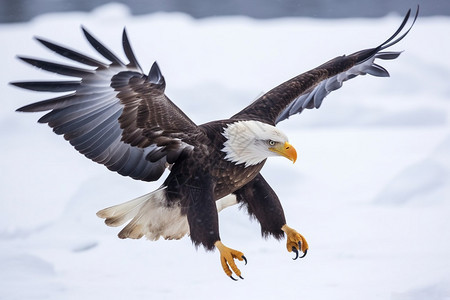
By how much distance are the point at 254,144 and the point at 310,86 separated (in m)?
0.72

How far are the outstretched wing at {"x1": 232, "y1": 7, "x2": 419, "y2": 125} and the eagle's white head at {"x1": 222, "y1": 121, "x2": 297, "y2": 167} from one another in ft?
0.81

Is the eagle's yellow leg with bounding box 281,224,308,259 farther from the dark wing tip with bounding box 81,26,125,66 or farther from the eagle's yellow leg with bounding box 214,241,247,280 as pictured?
the dark wing tip with bounding box 81,26,125,66

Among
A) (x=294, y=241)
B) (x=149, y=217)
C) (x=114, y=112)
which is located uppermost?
(x=114, y=112)

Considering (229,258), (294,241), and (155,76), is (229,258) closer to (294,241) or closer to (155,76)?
(294,241)

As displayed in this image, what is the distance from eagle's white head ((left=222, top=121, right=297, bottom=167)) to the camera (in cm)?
323

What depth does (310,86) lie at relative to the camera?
3.83 meters

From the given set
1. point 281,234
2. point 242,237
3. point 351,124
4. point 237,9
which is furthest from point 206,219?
point 237,9

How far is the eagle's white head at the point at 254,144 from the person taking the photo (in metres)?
3.23

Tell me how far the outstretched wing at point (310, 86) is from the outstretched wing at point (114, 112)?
Result: 1.39 ft

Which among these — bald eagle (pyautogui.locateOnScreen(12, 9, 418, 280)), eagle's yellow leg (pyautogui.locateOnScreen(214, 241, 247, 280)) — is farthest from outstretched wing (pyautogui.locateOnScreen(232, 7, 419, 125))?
eagle's yellow leg (pyautogui.locateOnScreen(214, 241, 247, 280))

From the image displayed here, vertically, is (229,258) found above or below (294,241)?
below

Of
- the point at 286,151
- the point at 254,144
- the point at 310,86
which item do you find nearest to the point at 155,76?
the point at 254,144

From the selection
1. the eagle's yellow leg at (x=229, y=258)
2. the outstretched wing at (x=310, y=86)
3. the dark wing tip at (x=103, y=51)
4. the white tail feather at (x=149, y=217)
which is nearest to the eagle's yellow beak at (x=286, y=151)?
the outstretched wing at (x=310, y=86)

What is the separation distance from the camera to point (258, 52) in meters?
7.01
